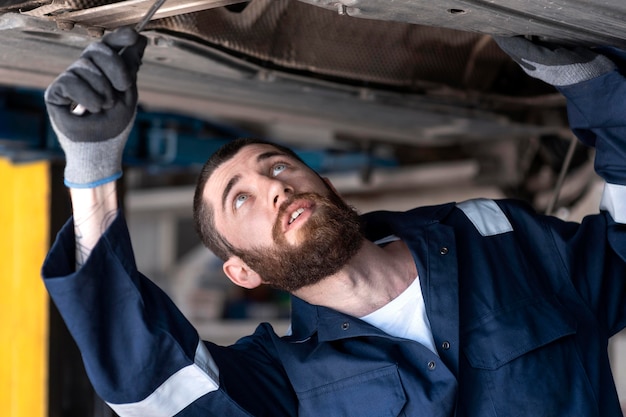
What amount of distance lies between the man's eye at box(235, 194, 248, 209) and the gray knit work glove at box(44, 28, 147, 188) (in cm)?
45

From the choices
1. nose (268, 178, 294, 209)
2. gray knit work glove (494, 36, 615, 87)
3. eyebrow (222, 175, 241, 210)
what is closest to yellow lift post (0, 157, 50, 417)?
eyebrow (222, 175, 241, 210)

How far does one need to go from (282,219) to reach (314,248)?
8cm

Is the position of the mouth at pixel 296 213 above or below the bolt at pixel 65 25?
below

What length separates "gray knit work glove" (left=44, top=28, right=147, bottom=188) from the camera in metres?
1.13

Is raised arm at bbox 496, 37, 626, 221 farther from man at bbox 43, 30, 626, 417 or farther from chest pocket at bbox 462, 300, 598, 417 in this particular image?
chest pocket at bbox 462, 300, 598, 417

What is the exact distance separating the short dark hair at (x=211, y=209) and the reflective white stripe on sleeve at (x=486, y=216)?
36 centimetres

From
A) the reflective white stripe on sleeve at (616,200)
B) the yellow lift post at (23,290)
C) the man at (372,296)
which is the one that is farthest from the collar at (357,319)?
the yellow lift post at (23,290)

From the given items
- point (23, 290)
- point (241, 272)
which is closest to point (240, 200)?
point (241, 272)

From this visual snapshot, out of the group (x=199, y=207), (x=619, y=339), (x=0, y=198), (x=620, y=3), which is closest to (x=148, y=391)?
(x=199, y=207)

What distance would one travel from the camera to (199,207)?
70.0 inches

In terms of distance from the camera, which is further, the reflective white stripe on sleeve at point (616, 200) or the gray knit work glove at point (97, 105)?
the reflective white stripe on sleeve at point (616, 200)

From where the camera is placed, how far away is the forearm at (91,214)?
1244 mm

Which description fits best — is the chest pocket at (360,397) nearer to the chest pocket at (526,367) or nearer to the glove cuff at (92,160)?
the chest pocket at (526,367)

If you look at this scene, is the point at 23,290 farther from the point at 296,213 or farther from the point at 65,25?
the point at 65,25
